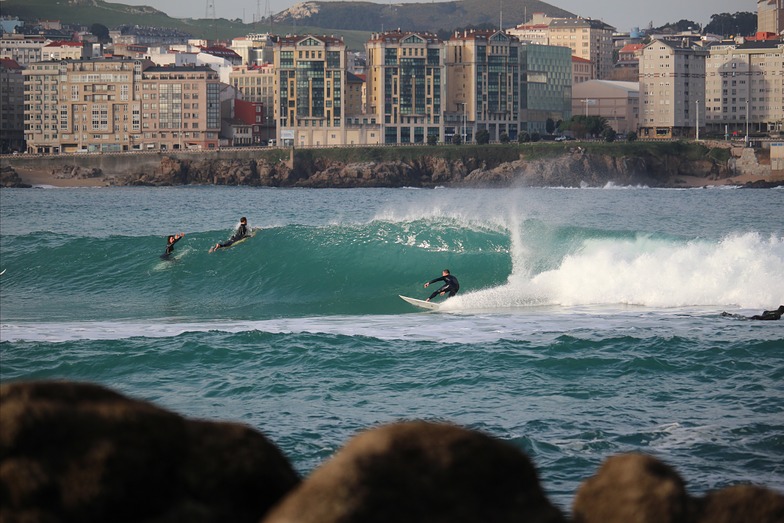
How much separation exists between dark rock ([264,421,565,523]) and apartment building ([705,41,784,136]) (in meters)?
147

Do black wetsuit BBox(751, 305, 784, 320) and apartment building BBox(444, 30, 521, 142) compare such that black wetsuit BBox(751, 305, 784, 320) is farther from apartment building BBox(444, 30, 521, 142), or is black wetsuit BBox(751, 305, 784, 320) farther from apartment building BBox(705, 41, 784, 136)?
apartment building BBox(705, 41, 784, 136)

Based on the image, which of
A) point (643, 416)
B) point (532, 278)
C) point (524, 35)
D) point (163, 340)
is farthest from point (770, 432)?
point (524, 35)

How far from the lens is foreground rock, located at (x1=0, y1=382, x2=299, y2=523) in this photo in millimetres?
3660

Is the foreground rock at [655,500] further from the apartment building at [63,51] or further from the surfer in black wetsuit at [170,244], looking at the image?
the apartment building at [63,51]

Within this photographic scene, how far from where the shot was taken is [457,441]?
3873 millimetres

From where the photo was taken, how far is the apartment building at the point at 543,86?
145 m

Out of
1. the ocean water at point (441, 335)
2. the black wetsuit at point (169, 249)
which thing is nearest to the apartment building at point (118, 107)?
the ocean water at point (441, 335)

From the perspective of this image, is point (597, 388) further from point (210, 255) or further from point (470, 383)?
point (210, 255)

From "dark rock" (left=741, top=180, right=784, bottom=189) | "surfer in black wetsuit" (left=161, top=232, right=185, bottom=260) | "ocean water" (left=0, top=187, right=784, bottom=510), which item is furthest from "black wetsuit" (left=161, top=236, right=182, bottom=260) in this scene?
"dark rock" (left=741, top=180, right=784, bottom=189)

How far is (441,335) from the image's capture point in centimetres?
1817

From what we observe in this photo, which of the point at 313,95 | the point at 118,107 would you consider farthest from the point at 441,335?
the point at 118,107

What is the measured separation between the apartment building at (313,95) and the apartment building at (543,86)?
860 inches

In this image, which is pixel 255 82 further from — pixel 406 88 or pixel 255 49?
pixel 255 49

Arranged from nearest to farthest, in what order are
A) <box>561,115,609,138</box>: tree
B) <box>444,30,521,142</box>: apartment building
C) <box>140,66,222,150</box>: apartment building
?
<box>561,115,609,138</box>: tree → <box>140,66,222,150</box>: apartment building → <box>444,30,521,142</box>: apartment building
